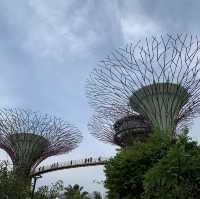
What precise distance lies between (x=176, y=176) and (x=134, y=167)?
20.5 feet

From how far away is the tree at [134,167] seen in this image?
60.2ft

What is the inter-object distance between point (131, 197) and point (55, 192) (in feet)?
34.0

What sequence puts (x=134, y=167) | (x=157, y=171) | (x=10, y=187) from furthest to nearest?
1. (x=10, y=187)
2. (x=134, y=167)
3. (x=157, y=171)

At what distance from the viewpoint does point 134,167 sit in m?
19.0

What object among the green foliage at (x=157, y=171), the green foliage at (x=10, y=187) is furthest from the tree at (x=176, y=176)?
the green foliage at (x=10, y=187)

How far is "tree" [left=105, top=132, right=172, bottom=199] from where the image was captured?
1836cm

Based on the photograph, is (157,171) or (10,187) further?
(10,187)

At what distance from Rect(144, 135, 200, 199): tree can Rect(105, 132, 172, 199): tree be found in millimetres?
4333

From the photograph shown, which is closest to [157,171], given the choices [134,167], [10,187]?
[134,167]

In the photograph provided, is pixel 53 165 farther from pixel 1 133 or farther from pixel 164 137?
pixel 164 137

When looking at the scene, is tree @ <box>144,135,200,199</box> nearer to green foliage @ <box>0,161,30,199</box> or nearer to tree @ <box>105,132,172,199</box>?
tree @ <box>105,132,172,199</box>

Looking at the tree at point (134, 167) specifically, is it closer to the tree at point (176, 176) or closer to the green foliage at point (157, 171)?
the green foliage at point (157, 171)

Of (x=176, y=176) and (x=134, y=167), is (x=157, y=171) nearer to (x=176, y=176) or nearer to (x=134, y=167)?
(x=176, y=176)

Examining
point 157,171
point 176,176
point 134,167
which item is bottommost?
point 176,176
